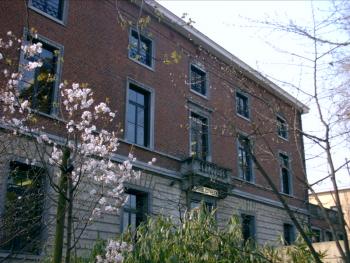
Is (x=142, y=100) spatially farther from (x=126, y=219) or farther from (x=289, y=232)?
(x=289, y=232)

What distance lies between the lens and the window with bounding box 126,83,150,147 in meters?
18.5

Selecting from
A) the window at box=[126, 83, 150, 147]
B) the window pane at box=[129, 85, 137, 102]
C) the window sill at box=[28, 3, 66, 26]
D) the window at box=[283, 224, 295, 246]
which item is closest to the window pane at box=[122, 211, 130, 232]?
the window at box=[126, 83, 150, 147]

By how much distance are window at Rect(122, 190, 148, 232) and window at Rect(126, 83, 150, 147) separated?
208cm

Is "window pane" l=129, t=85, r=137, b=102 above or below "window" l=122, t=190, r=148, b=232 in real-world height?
above

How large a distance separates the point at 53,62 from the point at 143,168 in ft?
16.9

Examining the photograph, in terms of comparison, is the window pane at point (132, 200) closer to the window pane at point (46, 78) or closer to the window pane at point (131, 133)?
the window pane at point (131, 133)

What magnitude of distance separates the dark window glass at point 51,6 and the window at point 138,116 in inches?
155

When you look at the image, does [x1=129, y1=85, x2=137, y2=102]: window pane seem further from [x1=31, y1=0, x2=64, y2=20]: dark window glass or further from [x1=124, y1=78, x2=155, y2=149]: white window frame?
[x1=31, y1=0, x2=64, y2=20]: dark window glass

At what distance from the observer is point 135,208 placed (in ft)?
58.0

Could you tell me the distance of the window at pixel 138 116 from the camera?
727 inches

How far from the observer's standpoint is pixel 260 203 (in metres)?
24.8

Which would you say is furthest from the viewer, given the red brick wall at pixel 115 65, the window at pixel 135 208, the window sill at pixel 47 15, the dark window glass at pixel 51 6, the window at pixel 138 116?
the window at pixel 138 116

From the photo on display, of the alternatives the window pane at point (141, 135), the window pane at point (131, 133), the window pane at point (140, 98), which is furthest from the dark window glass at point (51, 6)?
the window pane at point (141, 135)

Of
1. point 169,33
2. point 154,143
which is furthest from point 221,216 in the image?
point 169,33
